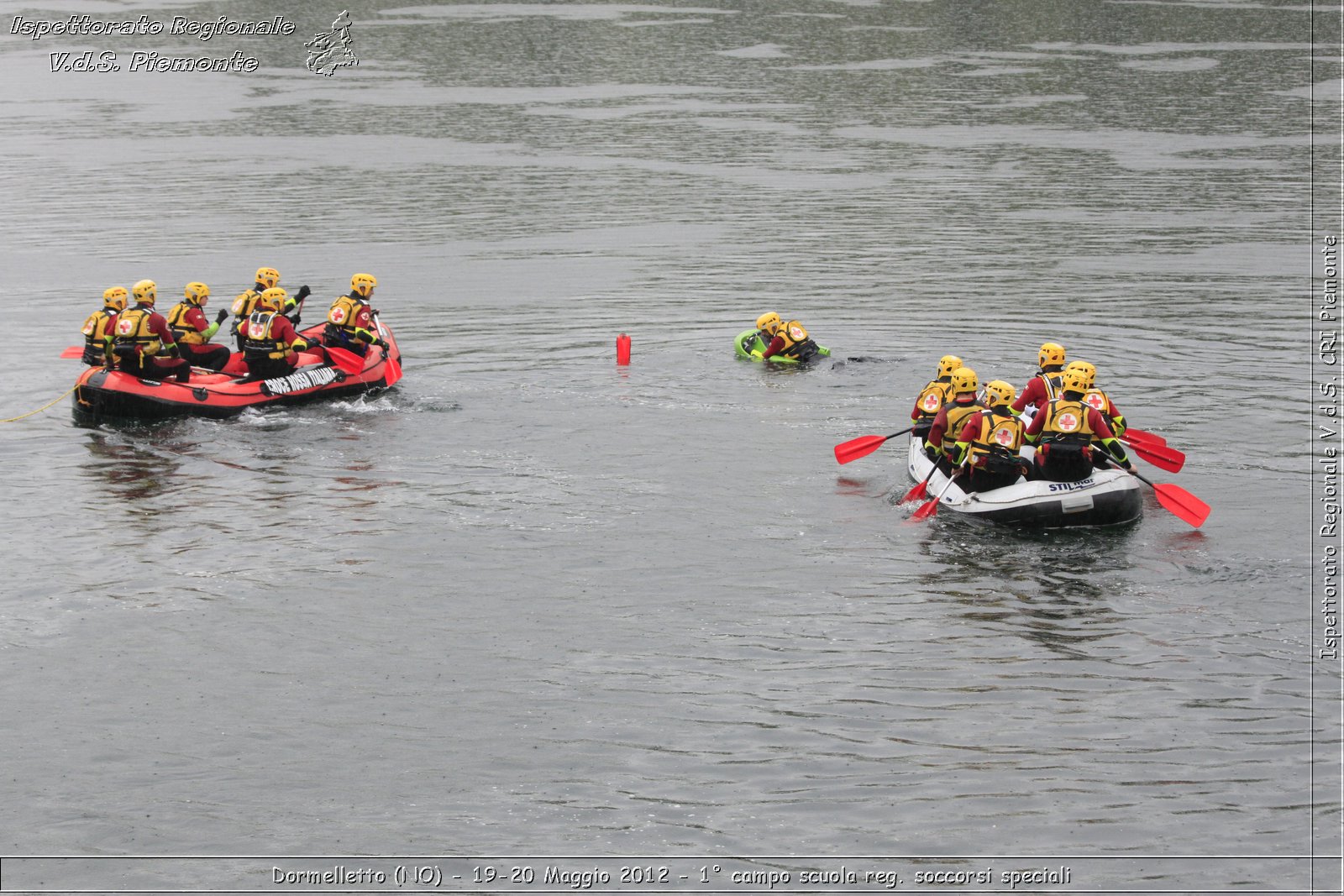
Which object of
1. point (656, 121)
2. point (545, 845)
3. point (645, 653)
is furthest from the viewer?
point (656, 121)

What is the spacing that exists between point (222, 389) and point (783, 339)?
32.4 feet

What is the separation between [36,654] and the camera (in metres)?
17.0

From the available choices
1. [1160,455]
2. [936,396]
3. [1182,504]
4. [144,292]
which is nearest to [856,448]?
[936,396]

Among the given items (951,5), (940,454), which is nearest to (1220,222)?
(940,454)

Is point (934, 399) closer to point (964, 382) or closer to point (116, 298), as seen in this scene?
point (964, 382)

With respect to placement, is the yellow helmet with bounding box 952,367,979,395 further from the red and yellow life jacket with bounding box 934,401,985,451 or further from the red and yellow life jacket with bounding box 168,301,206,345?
the red and yellow life jacket with bounding box 168,301,206,345

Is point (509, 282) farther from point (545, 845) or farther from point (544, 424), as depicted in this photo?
point (545, 845)

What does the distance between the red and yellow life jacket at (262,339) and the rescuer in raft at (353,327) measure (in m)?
1.36

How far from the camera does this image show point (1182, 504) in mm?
19953

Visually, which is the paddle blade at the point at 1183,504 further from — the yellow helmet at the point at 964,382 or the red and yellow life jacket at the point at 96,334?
the red and yellow life jacket at the point at 96,334

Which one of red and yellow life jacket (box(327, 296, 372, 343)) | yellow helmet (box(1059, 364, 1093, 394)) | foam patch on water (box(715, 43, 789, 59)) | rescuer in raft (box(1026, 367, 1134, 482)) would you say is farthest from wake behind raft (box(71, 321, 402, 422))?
foam patch on water (box(715, 43, 789, 59))

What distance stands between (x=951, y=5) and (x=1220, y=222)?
175ft

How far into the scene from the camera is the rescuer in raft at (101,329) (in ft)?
82.4

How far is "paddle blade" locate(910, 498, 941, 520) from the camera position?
20.7m
